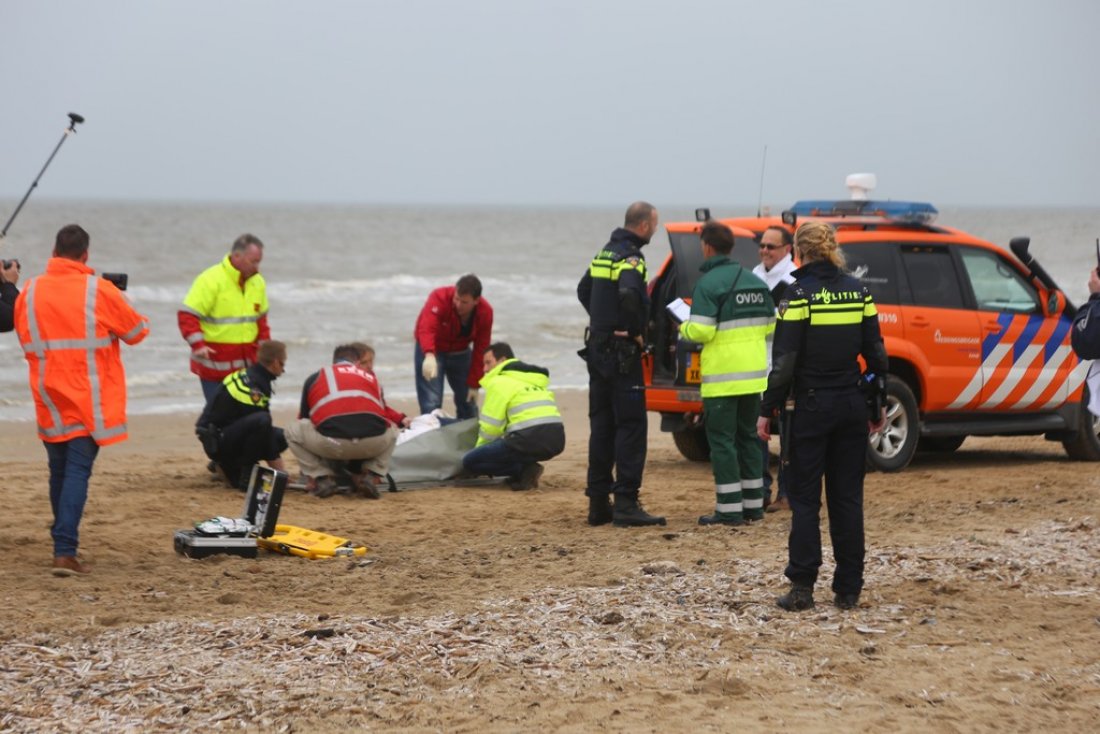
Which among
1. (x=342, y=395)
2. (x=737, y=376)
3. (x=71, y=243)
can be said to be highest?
(x=71, y=243)

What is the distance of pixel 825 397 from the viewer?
6.09 metres

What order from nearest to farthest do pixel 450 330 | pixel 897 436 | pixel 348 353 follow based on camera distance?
pixel 348 353 → pixel 897 436 → pixel 450 330

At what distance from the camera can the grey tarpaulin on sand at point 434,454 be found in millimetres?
10281

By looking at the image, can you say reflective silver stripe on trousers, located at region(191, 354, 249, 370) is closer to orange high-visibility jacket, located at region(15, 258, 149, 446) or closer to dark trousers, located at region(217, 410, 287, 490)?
dark trousers, located at region(217, 410, 287, 490)

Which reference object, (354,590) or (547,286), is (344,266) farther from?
(354,590)

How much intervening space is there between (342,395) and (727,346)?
277 centimetres

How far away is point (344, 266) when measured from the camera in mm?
48125

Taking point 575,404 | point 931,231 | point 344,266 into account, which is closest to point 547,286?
point 344,266

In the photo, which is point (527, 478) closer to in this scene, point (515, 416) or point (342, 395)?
point (515, 416)

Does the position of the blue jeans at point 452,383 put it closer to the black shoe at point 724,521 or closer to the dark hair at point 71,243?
the black shoe at point 724,521

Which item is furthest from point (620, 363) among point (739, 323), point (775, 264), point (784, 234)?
point (784, 234)

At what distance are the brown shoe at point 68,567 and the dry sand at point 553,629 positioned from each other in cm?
8

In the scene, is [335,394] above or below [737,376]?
below

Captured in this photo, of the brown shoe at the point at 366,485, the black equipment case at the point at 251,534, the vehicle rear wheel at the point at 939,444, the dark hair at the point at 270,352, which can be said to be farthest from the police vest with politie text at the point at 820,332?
the vehicle rear wheel at the point at 939,444
